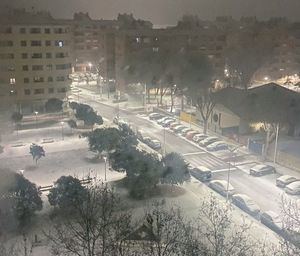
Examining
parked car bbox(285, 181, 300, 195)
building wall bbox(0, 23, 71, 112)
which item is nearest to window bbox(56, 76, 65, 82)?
building wall bbox(0, 23, 71, 112)

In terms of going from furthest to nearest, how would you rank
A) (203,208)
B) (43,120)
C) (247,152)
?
(43,120) → (247,152) → (203,208)

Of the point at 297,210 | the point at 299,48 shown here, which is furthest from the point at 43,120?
the point at 299,48

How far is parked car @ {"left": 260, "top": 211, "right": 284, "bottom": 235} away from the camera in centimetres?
286

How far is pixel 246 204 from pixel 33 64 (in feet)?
15.2

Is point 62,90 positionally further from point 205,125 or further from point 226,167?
point 226,167

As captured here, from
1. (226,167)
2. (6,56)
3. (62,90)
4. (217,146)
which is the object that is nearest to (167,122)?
(217,146)

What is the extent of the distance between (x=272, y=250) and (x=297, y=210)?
0.68 m

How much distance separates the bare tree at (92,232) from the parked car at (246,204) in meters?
0.96

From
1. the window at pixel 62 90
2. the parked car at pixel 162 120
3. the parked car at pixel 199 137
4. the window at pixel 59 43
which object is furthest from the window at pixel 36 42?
the parked car at pixel 199 137

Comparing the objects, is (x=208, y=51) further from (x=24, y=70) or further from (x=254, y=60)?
(x=24, y=70)

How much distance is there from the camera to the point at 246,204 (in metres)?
3.16

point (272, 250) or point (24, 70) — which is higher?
point (24, 70)

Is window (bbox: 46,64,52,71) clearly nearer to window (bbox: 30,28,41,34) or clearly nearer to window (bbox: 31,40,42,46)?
window (bbox: 31,40,42,46)

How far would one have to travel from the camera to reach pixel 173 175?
3416 mm
